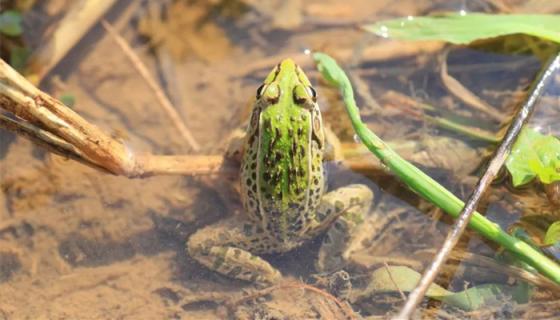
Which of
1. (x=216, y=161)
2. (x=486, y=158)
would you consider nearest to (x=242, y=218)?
(x=216, y=161)

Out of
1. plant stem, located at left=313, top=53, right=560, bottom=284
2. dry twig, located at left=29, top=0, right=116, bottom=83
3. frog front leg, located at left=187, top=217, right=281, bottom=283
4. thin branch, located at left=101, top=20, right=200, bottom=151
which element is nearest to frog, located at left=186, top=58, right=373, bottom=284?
frog front leg, located at left=187, top=217, right=281, bottom=283

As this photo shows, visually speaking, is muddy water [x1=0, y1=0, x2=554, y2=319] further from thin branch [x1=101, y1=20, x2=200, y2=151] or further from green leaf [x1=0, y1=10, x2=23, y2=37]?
green leaf [x1=0, y1=10, x2=23, y2=37]

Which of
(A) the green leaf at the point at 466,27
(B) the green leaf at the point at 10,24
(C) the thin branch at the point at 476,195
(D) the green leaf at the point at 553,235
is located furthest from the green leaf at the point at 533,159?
(B) the green leaf at the point at 10,24

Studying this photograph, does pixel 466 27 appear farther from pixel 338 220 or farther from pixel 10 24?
pixel 10 24

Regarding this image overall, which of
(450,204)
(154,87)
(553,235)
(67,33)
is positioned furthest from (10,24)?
(553,235)

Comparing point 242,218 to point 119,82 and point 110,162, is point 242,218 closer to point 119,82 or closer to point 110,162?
point 110,162

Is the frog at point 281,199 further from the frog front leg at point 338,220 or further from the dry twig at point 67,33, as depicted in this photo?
the dry twig at point 67,33

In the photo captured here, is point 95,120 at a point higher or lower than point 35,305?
higher
